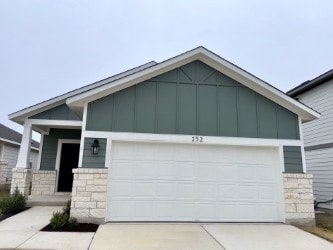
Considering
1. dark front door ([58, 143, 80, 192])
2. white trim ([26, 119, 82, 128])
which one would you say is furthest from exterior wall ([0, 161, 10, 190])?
white trim ([26, 119, 82, 128])

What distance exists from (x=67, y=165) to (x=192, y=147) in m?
6.92

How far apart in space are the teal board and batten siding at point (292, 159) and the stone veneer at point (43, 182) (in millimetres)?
9289

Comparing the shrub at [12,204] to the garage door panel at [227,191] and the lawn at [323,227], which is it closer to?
the garage door panel at [227,191]

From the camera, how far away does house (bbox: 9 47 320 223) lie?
7.50 meters

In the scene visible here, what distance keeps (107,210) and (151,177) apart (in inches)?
57.0

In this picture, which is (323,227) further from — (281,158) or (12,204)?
(12,204)

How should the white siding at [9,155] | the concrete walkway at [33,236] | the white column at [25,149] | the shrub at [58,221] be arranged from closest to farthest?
1. the concrete walkway at [33,236]
2. the shrub at [58,221]
3. the white column at [25,149]
4. the white siding at [9,155]

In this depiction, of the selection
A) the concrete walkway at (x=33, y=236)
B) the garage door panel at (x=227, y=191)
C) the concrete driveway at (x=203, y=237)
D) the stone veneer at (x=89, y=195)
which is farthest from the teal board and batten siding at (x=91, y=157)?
the garage door panel at (x=227, y=191)

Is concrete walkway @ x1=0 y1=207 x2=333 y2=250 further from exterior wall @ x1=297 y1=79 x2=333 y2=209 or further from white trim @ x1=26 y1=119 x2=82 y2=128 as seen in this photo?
exterior wall @ x1=297 y1=79 x2=333 y2=209

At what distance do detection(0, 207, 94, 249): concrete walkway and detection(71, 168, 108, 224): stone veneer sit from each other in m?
0.91

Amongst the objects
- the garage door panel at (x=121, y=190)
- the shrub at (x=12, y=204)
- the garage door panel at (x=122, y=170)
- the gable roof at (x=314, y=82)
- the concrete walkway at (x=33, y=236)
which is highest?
the gable roof at (x=314, y=82)

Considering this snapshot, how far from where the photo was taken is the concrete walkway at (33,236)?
5234 millimetres

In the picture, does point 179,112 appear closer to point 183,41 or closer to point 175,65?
point 175,65

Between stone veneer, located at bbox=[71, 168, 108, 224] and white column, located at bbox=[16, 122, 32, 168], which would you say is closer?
stone veneer, located at bbox=[71, 168, 108, 224]
